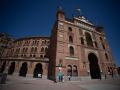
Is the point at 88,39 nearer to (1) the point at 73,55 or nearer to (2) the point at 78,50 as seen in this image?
(2) the point at 78,50

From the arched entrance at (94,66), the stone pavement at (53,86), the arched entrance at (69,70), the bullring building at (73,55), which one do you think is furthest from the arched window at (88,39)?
the stone pavement at (53,86)

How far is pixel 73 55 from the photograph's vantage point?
2041 cm

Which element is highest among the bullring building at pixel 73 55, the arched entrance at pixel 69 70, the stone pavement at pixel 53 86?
the bullring building at pixel 73 55

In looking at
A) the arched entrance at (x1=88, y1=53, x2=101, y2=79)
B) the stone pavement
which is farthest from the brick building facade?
the stone pavement

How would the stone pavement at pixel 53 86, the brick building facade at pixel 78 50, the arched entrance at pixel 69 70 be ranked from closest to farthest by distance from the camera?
the stone pavement at pixel 53 86 < the arched entrance at pixel 69 70 < the brick building facade at pixel 78 50

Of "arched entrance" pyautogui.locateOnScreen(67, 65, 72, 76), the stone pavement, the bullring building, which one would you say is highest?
the bullring building

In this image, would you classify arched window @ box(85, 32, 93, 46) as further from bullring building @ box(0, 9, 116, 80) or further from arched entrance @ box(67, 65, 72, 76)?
arched entrance @ box(67, 65, 72, 76)

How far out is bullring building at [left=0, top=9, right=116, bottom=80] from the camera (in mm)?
19328

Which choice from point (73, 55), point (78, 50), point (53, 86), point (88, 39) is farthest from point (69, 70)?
point (88, 39)

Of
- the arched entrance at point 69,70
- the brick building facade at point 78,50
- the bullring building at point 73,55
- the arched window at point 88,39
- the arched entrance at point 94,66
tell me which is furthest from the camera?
the arched window at point 88,39

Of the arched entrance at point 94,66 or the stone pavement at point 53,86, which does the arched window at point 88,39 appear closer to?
the arched entrance at point 94,66

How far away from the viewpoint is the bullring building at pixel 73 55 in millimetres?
19328

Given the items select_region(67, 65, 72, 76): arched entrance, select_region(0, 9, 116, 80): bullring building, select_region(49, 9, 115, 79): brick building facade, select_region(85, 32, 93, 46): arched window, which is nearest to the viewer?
select_region(67, 65, 72, 76): arched entrance

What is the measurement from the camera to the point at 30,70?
25594 millimetres
